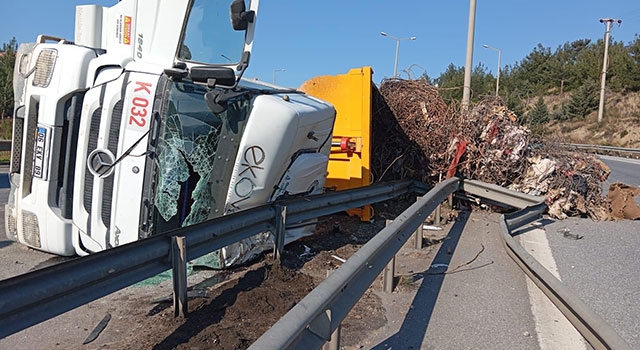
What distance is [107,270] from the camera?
292 cm

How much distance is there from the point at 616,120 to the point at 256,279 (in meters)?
52.8

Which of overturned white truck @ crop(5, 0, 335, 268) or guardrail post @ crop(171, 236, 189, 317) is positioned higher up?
overturned white truck @ crop(5, 0, 335, 268)

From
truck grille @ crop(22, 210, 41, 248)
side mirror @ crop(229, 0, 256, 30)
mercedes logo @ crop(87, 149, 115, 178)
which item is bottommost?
truck grille @ crop(22, 210, 41, 248)

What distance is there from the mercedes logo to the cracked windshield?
1.37 ft

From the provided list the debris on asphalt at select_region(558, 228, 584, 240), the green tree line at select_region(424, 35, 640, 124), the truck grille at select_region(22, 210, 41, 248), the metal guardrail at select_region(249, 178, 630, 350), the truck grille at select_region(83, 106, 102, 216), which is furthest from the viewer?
the green tree line at select_region(424, 35, 640, 124)

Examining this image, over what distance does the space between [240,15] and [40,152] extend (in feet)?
6.92

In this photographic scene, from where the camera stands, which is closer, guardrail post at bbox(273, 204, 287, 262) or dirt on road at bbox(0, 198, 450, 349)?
dirt on road at bbox(0, 198, 450, 349)

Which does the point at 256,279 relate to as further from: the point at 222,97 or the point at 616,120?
the point at 616,120

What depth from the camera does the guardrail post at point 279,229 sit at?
482 cm

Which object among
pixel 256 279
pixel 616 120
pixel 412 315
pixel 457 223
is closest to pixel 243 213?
pixel 256 279

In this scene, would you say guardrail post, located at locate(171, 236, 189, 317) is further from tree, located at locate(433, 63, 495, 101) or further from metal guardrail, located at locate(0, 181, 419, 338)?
tree, located at locate(433, 63, 495, 101)

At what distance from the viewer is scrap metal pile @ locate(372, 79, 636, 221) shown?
29.0 feet

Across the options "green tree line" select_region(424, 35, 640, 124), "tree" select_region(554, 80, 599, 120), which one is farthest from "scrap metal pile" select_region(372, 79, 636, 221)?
"tree" select_region(554, 80, 599, 120)

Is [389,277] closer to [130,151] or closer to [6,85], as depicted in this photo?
[130,151]
